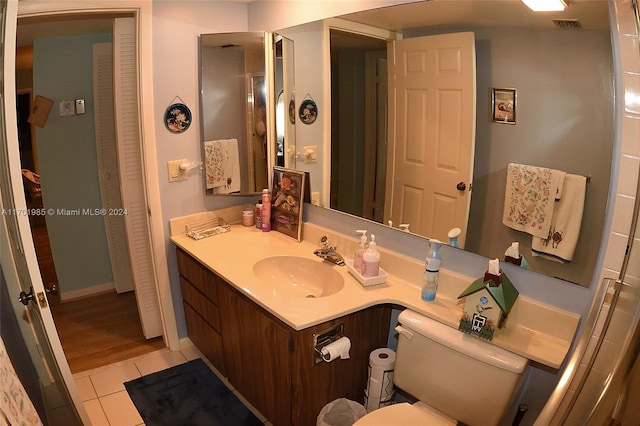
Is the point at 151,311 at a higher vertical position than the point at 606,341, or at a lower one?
lower

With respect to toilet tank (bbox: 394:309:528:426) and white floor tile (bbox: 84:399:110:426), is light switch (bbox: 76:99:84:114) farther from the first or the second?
toilet tank (bbox: 394:309:528:426)

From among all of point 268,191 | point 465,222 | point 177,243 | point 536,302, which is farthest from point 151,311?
point 536,302

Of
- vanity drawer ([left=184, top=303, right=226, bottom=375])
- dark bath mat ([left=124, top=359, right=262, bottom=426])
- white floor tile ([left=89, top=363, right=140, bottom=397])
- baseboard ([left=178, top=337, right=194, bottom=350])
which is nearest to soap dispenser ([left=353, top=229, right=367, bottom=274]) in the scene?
vanity drawer ([left=184, top=303, right=226, bottom=375])

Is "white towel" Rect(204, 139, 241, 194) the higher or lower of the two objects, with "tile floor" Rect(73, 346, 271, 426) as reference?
higher

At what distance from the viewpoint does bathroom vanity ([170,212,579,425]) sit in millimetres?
1480

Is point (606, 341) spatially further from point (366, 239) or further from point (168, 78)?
point (168, 78)

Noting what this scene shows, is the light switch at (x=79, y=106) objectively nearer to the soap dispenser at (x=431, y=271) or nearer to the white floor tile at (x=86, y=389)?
the white floor tile at (x=86, y=389)

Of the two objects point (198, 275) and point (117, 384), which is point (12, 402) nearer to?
point (198, 275)

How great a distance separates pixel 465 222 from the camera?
1581 millimetres

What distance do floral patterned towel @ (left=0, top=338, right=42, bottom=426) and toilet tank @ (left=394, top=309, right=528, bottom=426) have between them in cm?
118

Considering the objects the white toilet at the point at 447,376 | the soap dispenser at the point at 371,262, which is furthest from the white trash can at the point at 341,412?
the soap dispenser at the point at 371,262

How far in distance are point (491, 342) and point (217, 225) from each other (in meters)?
1.70

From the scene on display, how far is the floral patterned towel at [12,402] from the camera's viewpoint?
1.00 meters

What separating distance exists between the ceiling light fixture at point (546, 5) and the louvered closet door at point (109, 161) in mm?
2789
